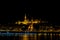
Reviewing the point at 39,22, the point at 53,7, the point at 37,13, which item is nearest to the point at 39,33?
the point at 39,22

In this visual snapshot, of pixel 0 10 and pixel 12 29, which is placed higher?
pixel 0 10

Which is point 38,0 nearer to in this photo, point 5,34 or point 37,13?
point 37,13

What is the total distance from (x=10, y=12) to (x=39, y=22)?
1.54 m

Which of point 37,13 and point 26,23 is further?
point 37,13

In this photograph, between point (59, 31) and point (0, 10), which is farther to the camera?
point (0, 10)

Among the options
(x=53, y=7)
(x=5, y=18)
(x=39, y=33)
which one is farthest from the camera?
(x=53, y=7)

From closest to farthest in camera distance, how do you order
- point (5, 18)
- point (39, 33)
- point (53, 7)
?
point (39, 33), point (5, 18), point (53, 7)

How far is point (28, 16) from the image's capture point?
38.5ft

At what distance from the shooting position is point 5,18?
11523 millimetres

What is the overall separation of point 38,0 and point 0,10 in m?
1.77

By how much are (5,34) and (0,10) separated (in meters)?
1.87

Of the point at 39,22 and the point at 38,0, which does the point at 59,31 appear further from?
the point at 38,0

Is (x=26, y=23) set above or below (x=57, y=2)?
below

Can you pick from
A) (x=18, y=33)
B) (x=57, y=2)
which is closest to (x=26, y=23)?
(x=18, y=33)
